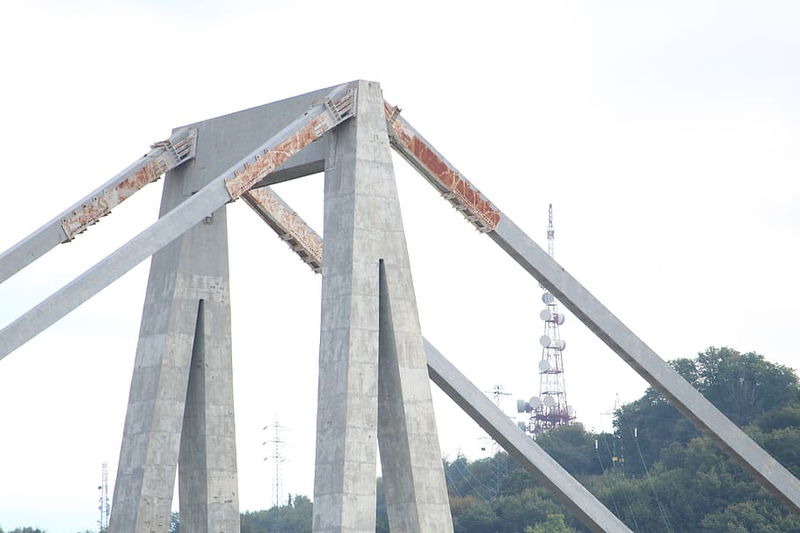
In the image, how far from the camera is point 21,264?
1320 inches

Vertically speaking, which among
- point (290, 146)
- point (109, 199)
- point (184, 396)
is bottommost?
point (184, 396)

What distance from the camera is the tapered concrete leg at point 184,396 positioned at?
35.4 metres

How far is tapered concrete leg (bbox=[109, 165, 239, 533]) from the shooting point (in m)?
35.4

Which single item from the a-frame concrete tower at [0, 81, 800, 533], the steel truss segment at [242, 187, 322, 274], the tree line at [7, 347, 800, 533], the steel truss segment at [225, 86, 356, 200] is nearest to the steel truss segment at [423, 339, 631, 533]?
the a-frame concrete tower at [0, 81, 800, 533]

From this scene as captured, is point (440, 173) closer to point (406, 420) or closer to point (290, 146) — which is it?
point (290, 146)

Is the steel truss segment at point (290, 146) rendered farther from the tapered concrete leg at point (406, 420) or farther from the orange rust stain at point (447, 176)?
the tapered concrete leg at point (406, 420)

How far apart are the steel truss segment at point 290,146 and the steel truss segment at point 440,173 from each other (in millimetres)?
1305

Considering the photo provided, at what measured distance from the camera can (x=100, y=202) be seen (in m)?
35.2

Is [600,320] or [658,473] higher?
[658,473]

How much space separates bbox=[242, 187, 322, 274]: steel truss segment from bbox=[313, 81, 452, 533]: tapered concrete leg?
17.1 feet

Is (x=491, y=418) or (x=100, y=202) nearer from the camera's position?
(x=100, y=202)

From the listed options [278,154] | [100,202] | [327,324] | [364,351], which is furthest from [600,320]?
[100,202]

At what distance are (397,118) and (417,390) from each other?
5702mm

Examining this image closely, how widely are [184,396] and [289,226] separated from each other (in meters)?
5.08
